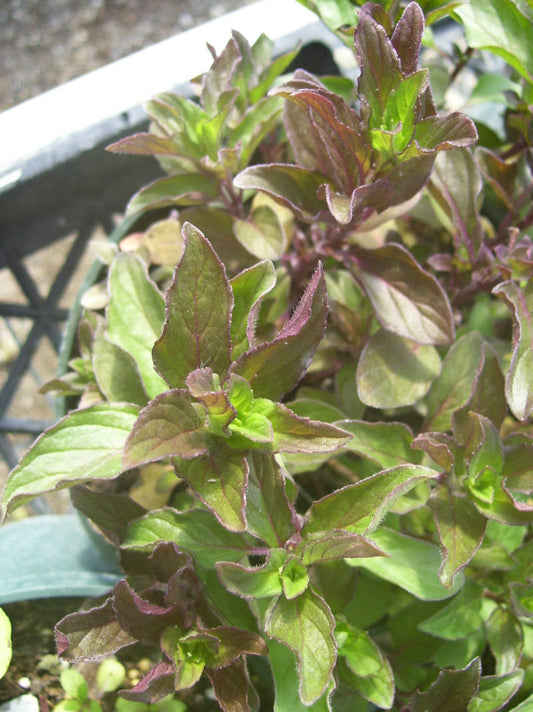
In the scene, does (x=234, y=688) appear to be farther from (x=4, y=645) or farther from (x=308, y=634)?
(x=4, y=645)

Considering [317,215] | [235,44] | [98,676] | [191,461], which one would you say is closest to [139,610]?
[191,461]

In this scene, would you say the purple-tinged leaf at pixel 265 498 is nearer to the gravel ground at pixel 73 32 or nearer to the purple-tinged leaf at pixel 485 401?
the purple-tinged leaf at pixel 485 401

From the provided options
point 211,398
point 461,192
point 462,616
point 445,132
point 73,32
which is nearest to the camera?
point 211,398

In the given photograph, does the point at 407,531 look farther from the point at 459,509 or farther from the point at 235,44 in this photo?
the point at 235,44

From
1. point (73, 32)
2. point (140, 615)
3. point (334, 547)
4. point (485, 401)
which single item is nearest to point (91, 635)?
point (140, 615)

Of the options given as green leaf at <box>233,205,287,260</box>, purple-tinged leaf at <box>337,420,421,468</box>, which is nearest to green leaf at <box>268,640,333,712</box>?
purple-tinged leaf at <box>337,420,421,468</box>

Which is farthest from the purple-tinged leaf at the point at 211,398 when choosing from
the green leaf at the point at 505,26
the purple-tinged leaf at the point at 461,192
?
the green leaf at the point at 505,26

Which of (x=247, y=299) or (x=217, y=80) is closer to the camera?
(x=247, y=299)
